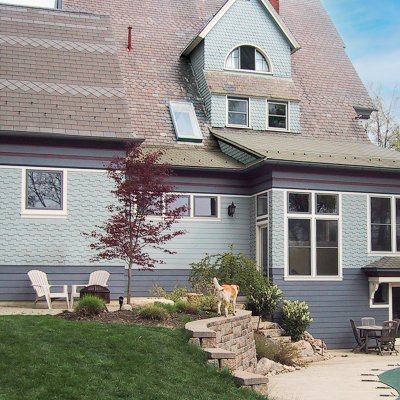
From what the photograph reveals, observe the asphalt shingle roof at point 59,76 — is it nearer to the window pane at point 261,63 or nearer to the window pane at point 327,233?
the window pane at point 261,63

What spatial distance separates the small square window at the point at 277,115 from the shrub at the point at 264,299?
6.45 meters

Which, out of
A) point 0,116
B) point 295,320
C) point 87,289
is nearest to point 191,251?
point 295,320

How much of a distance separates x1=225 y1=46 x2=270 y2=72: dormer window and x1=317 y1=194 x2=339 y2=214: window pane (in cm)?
567

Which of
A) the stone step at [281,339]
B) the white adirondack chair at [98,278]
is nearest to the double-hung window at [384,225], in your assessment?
the stone step at [281,339]

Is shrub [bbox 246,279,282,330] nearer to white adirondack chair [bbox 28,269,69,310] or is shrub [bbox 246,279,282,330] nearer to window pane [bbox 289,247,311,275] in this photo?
window pane [bbox 289,247,311,275]

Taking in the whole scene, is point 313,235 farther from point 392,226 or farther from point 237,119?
point 237,119

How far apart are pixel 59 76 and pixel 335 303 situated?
928 centimetres

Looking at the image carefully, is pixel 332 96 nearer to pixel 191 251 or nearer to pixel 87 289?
pixel 191 251

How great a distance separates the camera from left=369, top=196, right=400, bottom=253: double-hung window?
20609 millimetres

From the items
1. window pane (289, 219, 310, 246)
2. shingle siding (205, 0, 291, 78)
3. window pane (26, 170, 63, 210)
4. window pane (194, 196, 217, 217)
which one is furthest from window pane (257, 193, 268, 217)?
window pane (26, 170, 63, 210)

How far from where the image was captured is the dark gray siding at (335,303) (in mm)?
19484

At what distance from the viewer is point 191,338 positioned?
11.6 m

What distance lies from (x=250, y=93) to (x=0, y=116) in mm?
8310

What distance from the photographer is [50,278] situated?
17625mm
